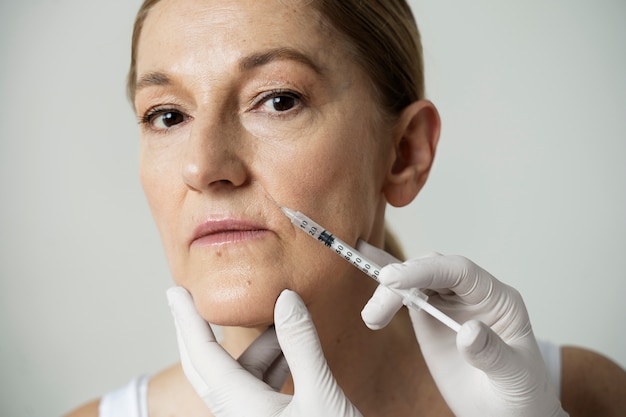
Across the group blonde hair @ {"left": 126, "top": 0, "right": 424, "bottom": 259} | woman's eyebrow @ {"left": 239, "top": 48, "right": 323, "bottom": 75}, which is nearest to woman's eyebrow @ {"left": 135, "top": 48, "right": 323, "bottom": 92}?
woman's eyebrow @ {"left": 239, "top": 48, "right": 323, "bottom": 75}

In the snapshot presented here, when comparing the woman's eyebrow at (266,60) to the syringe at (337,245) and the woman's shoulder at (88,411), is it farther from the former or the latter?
the woman's shoulder at (88,411)

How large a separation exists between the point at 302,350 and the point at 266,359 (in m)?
0.29

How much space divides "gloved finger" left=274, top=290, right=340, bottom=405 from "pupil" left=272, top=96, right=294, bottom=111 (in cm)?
46

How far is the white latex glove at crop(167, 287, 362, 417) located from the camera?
1636 mm

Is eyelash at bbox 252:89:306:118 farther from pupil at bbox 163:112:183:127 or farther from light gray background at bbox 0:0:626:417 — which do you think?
light gray background at bbox 0:0:626:417

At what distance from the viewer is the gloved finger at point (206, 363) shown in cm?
171

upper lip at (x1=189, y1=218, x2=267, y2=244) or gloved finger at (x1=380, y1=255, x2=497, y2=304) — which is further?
upper lip at (x1=189, y1=218, x2=267, y2=244)

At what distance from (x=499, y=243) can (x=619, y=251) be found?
516 mm

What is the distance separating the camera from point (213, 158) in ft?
5.49

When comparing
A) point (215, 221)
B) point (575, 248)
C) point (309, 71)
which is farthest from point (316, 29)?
point (575, 248)

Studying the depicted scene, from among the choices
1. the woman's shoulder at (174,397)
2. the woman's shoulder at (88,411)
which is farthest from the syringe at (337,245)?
the woman's shoulder at (88,411)

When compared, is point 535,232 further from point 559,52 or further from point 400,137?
point 400,137

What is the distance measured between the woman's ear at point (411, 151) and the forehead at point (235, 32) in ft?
1.14

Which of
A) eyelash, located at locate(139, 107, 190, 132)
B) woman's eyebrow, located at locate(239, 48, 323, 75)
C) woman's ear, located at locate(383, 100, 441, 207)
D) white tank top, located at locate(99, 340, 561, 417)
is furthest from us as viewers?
white tank top, located at locate(99, 340, 561, 417)
